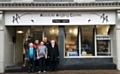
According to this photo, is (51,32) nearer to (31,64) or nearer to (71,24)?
(71,24)

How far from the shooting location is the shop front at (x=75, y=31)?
488 inches

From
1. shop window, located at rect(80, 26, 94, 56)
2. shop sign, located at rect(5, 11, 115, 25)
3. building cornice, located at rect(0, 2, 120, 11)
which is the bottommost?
shop window, located at rect(80, 26, 94, 56)

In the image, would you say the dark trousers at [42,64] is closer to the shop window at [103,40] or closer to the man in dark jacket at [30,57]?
the man in dark jacket at [30,57]

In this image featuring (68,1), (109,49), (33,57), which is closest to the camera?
(33,57)

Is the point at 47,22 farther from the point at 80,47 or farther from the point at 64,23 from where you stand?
the point at 80,47

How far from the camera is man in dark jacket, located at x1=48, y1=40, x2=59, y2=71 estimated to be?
1175cm

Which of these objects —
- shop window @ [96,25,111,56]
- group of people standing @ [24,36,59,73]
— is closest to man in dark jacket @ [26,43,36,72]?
group of people standing @ [24,36,59,73]

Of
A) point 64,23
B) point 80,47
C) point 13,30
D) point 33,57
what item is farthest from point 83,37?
point 13,30

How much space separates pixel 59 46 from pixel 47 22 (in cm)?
175

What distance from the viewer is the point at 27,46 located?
1216cm

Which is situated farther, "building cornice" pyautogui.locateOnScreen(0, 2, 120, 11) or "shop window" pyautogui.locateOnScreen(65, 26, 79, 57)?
"shop window" pyautogui.locateOnScreen(65, 26, 79, 57)

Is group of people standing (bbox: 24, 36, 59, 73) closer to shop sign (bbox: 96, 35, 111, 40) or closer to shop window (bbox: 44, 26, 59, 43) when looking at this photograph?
shop window (bbox: 44, 26, 59, 43)

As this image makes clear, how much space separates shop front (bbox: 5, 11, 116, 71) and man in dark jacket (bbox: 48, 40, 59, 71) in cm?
65

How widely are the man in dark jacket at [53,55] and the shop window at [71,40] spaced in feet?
4.72
